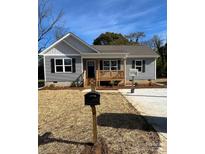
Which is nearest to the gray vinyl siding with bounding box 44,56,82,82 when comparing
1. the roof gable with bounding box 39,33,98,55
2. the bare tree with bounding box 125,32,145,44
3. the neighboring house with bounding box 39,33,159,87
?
the neighboring house with bounding box 39,33,159,87

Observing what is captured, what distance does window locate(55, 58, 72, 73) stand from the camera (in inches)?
632

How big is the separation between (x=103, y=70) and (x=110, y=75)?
71cm

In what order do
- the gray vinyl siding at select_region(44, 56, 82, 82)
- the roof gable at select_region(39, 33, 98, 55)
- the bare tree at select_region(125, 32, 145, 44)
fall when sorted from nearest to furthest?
the gray vinyl siding at select_region(44, 56, 82, 82)
the roof gable at select_region(39, 33, 98, 55)
the bare tree at select_region(125, 32, 145, 44)

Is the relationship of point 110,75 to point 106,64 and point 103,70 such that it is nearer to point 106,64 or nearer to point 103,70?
point 103,70

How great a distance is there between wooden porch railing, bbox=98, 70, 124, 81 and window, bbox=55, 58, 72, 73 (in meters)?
2.59

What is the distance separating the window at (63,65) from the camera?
16.0 meters

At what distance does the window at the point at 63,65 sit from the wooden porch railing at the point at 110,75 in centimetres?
259

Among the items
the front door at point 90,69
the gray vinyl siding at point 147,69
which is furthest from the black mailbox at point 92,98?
the gray vinyl siding at point 147,69

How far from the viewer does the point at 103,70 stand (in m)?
16.2

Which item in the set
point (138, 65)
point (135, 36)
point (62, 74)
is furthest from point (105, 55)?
point (135, 36)

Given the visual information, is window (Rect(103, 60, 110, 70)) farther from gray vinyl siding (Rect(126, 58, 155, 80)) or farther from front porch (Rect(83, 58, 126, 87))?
gray vinyl siding (Rect(126, 58, 155, 80))
